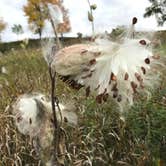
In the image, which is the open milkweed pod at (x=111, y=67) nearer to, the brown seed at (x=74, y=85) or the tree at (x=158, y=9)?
the brown seed at (x=74, y=85)

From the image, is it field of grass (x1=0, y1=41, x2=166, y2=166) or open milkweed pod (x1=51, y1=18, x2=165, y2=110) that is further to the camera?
field of grass (x1=0, y1=41, x2=166, y2=166)

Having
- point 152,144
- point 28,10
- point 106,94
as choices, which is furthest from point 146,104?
point 28,10

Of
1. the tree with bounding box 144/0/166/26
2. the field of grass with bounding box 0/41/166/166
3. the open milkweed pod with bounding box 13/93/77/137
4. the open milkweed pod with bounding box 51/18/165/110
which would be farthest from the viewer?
the tree with bounding box 144/0/166/26

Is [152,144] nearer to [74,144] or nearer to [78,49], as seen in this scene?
[74,144]

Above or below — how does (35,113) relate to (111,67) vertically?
below

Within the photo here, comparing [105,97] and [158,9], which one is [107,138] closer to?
[105,97]

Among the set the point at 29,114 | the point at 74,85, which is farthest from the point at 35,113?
the point at 74,85

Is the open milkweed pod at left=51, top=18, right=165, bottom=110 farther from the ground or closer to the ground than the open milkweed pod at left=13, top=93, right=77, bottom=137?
farther from the ground

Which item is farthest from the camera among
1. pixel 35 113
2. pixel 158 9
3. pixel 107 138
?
pixel 158 9

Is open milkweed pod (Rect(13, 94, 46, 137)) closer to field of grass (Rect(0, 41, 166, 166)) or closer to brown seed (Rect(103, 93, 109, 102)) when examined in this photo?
brown seed (Rect(103, 93, 109, 102))

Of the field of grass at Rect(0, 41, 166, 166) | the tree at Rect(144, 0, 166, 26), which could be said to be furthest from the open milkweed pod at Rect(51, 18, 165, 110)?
the tree at Rect(144, 0, 166, 26)

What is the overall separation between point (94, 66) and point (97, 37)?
13cm

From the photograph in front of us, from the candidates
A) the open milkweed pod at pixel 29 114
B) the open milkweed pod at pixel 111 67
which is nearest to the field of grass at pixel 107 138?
the open milkweed pod at pixel 29 114

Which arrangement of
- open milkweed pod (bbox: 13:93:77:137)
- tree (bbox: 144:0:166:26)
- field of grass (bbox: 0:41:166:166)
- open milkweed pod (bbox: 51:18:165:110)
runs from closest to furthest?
1. open milkweed pod (bbox: 51:18:165:110)
2. open milkweed pod (bbox: 13:93:77:137)
3. field of grass (bbox: 0:41:166:166)
4. tree (bbox: 144:0:166:26)
